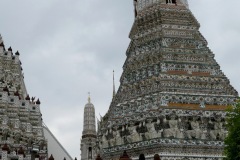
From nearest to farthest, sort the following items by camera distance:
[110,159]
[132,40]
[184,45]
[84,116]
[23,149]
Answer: [23,149], [110,159], [184,45], [132,40], [84,116]

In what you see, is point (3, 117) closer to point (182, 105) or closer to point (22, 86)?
point (22, 86)

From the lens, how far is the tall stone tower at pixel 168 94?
35062 millimetres

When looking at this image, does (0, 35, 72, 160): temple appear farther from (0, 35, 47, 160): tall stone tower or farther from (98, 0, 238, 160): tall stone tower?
(98, 0, 238, 160): tall stone tower

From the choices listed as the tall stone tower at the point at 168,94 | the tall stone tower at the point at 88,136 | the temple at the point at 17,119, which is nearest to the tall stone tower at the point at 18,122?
the temple at the point at 17,119

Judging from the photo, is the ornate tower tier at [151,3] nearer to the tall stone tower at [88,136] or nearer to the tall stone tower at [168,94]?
the tall stone tower at [168,94]

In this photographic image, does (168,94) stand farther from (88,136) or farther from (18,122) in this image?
(88,136)

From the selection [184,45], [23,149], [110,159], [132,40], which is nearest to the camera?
[23,149]

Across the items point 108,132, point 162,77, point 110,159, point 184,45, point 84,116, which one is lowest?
point 110,159

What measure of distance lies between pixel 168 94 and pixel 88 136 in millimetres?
31022

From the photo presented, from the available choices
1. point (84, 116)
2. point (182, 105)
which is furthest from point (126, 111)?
point (84, 116)

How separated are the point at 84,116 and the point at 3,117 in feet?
110

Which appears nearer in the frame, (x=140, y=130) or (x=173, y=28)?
(x=140, y=130)

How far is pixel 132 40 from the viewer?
4428cm

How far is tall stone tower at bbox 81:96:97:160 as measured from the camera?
2589 inches
